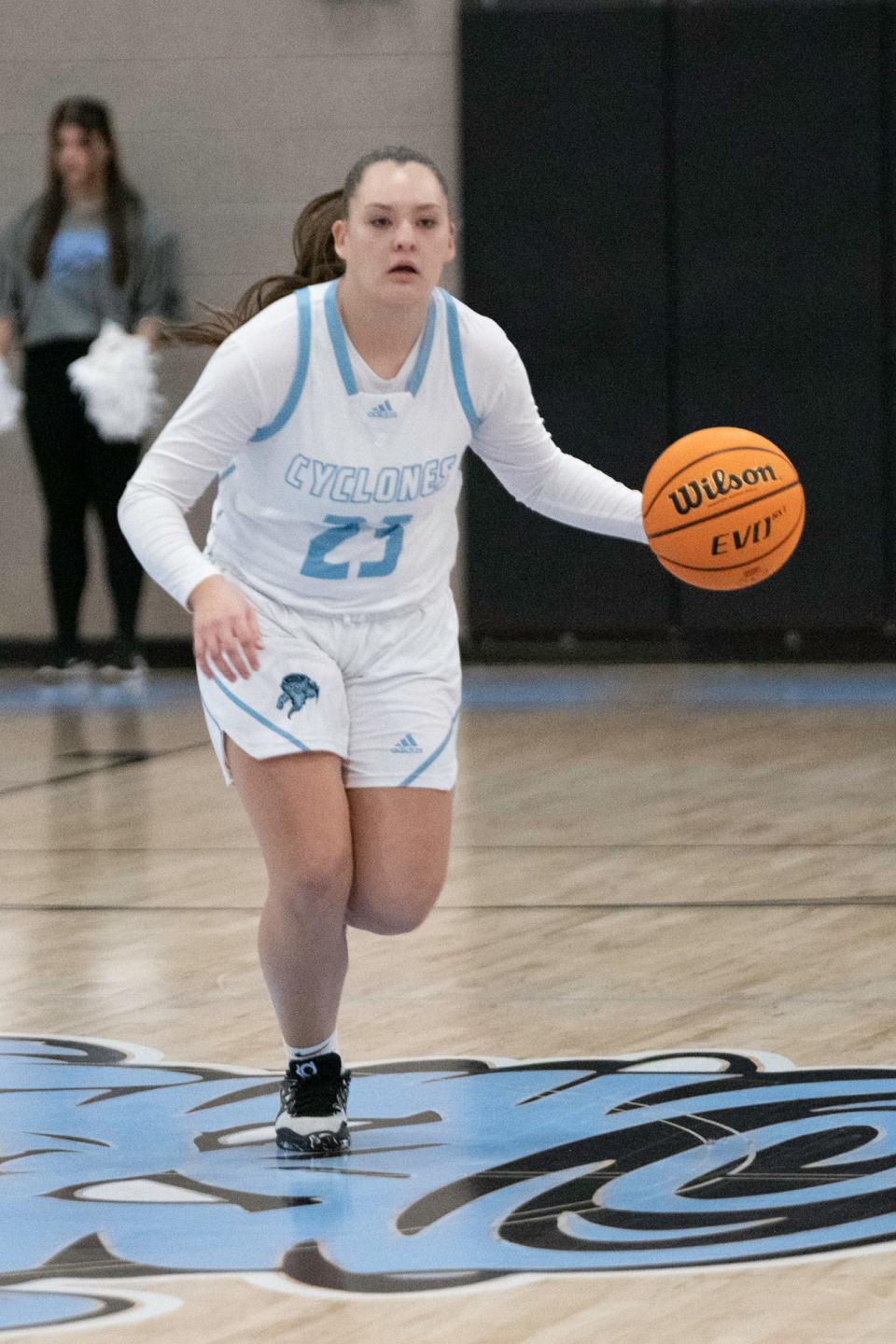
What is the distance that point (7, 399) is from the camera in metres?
10.9

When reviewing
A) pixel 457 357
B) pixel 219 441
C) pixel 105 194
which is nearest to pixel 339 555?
pixel 219 441

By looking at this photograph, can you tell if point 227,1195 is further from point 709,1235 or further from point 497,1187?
point 709,1235

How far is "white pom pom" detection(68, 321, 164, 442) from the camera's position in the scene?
10562 mm

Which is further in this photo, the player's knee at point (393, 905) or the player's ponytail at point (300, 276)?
the player's ponytail at point (300, 276)

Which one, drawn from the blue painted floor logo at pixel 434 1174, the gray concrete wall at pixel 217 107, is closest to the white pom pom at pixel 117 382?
the gray concrete wall at pixel 217 107

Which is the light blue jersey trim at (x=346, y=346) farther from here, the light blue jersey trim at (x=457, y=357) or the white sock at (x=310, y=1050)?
the white sock at (x=310, y=1050)

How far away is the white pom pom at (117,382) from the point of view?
1056 centimetres

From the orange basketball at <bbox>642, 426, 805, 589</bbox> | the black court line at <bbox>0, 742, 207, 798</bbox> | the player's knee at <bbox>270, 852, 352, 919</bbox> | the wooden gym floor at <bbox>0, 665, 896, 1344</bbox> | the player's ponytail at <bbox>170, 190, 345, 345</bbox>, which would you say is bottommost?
the black court line at <bbox>0, 742, 207, 798</bbox>

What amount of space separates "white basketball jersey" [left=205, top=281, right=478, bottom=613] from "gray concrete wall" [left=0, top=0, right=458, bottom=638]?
24.6 ft

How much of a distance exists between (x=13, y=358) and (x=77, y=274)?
3.26 feet

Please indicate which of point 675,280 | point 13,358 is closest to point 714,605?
point 675,280

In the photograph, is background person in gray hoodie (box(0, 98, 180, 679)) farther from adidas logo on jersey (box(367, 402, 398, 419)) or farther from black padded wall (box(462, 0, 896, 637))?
adidas logo on jersey (box(367, 402, 398, 419))

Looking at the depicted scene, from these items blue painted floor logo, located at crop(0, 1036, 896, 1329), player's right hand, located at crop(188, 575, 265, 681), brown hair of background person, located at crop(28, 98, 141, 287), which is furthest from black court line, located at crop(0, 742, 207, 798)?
player's right hand, located at crop(188, 575, 265, 681)

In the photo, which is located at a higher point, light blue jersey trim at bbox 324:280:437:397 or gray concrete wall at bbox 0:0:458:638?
gray concrete wall at bbox 0:0:458:638
